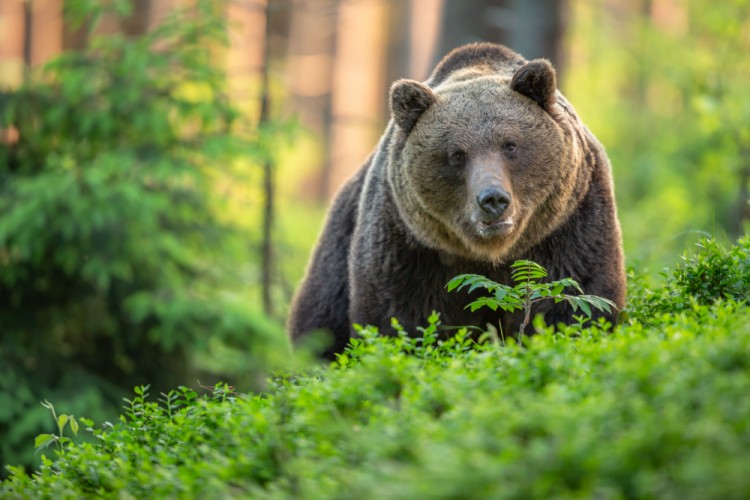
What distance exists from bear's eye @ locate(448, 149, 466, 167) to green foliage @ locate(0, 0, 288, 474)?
351 cm

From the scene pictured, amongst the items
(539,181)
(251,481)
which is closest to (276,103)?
(539,181)

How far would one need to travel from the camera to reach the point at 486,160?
18.6 feet

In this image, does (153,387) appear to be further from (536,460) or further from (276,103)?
(536,460)

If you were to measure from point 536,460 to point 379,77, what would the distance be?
2723 centimetres

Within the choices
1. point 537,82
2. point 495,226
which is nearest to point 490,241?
point 495,226

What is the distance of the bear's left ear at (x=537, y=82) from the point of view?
5.77 metres

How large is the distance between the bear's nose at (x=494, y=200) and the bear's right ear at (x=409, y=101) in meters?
0.94

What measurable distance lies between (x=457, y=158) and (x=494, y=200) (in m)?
0.57

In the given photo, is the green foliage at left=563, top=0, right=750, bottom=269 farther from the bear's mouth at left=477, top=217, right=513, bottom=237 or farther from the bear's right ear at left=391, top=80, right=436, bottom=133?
the bear's mouth at left=477, top=217, right=513, bottom=237

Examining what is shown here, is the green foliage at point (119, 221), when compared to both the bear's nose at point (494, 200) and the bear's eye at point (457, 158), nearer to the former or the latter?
the bear's eye at point (457, 158)

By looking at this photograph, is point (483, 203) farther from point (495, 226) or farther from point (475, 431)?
point (475, 431)

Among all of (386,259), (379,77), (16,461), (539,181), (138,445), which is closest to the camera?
(138,445)

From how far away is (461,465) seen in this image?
255 centimetres

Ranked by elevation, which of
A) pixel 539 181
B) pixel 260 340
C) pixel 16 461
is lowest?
pixel 16 461
